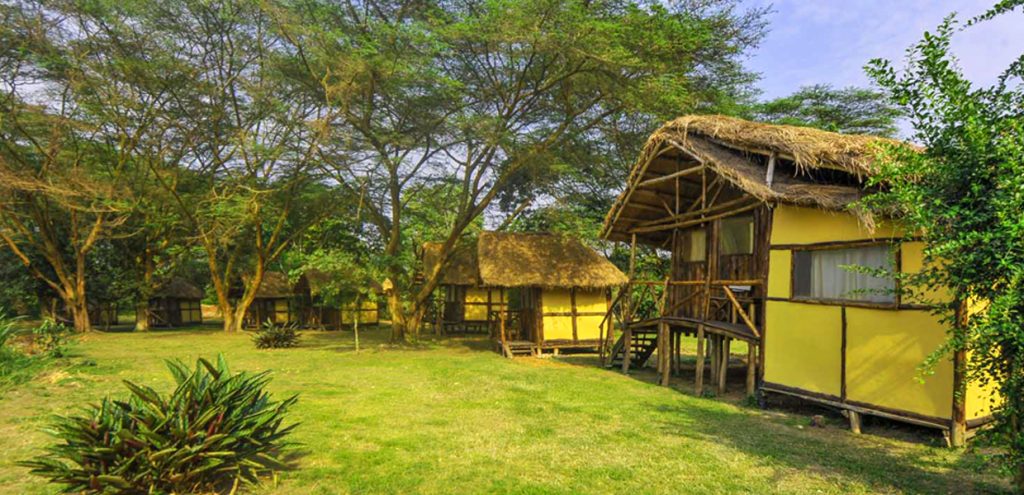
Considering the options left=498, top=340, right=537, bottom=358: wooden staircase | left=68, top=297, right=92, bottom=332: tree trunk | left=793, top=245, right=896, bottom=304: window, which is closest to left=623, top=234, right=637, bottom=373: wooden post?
left=498, top=340, right=537, bottom=358: wooden staircase

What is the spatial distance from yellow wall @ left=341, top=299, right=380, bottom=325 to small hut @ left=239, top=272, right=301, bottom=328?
115 inches

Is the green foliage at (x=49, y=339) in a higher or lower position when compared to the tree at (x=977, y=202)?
lower

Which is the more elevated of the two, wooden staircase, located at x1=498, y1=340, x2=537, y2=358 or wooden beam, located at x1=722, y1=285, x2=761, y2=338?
wooden beam, located at x1=722, y1=285, x2=761, y2=338

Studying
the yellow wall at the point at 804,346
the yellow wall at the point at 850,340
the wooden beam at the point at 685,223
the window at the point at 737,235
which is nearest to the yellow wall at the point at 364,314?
the wooden beam at the point at 685,223

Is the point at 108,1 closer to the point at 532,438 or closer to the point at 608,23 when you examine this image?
the point at 608,23

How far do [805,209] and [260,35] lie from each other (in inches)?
751

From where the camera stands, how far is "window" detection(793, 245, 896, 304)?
338 inches

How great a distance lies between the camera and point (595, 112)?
18562 mm

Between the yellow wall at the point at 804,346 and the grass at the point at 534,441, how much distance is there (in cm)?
73

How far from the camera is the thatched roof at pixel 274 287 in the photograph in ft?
101

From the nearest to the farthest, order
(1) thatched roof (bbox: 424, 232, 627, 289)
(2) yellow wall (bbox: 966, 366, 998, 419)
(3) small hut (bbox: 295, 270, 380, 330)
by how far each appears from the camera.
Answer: (2) yellow wall (bbox: 966, 366, 998, 419) < (1) thatched roof (bbox: 424, 232, 627, 289) < (3) small hut (bbox: 295, 270, 380, 330)

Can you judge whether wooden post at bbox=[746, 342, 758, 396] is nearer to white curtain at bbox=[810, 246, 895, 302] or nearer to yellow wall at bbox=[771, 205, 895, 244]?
white curtain at bbox=[810, 246, 895, 302]

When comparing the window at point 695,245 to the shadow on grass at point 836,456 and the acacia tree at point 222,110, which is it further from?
the acacia tree at point 222,110

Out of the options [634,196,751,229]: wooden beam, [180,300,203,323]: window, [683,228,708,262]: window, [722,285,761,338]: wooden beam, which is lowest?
[180,300,203,323]: window
